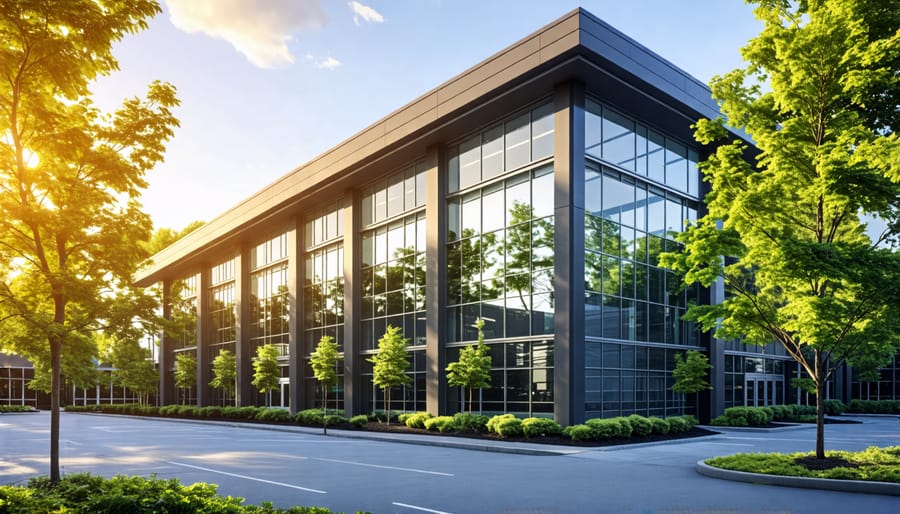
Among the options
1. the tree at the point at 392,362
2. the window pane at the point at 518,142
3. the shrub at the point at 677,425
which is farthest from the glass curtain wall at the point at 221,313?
the shrub at the point at 677,425

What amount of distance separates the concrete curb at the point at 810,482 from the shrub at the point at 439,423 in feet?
44.1

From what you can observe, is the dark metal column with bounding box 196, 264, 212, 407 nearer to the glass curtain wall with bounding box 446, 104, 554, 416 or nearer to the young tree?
the glass curtain wall with bounding box 446, 104, 554, 416

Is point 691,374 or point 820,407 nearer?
point 820,407

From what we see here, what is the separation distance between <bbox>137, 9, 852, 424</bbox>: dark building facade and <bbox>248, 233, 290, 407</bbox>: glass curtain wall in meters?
5.82

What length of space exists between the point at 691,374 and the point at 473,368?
976 centimetres

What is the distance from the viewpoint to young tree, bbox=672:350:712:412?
2917 centimetres

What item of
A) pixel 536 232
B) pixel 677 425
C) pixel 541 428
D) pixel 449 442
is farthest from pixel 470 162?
pixel 677 425

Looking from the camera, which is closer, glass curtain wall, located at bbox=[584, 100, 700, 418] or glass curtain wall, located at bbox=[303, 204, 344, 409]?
glass curtain wall, located at bbox=[584, 100, 700, 418]

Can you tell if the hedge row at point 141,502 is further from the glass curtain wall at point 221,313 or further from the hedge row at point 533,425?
the glass curtain wall at point 221,313

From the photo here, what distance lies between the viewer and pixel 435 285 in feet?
99.8

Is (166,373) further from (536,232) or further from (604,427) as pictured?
(604,427)

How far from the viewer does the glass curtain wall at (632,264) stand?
26.1 m

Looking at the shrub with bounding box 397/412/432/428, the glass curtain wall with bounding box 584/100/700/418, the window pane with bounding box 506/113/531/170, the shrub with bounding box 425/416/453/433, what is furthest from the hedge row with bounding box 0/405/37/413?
the glass curtain wall with bounding box 584/100/700/418

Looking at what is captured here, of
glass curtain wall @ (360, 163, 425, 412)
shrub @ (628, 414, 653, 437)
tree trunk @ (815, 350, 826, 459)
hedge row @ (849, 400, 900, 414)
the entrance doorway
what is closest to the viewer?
tree trunk @ (815, 350, 826, 459)
